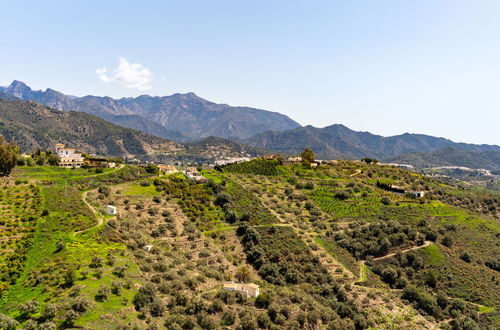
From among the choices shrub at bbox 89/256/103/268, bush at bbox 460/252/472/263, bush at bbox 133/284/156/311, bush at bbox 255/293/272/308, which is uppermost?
shrub at bbox 89/256/103/268

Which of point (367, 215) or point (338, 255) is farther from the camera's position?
point (367, 215)

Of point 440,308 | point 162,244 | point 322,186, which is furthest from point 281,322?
point 322,186

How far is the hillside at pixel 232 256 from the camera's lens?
27.7 metres

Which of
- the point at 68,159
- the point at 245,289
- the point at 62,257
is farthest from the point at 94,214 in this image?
the point at 68,159

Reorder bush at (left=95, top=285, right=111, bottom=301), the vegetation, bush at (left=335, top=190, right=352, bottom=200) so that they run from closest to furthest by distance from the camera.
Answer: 1. bush at (left=95, top=285, right=111, bottom=301)
2. the vegetation
3. bush at (left=335, top=190, right=352, bottom=200)

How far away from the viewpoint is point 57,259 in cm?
3158

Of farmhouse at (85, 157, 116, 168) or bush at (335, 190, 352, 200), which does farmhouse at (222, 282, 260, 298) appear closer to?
bush at (335, 190, 352, 200)

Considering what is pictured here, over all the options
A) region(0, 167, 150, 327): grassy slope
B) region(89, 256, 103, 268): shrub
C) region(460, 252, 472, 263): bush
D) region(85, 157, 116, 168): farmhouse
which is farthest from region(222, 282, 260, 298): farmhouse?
region(85, 157, 116, 168): farmhouse

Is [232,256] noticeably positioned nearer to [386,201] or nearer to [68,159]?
[386,201]

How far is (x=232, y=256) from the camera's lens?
1890 inches

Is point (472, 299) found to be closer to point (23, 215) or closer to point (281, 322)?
point (281, 322)

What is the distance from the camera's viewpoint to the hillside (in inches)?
1091

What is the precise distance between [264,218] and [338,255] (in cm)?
1569

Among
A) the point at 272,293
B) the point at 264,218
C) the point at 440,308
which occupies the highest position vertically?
the point at 264,218
